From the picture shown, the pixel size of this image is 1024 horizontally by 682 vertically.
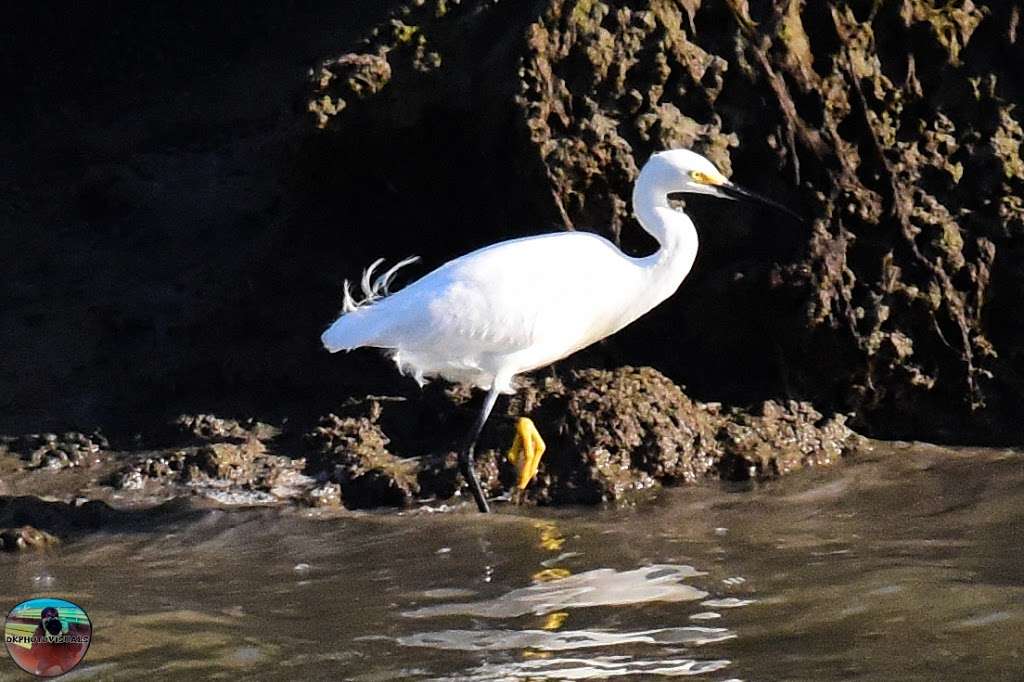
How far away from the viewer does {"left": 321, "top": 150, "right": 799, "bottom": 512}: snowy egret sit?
269 inches

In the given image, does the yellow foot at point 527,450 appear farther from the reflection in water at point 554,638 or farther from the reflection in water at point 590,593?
the reflection in water at point 554,638

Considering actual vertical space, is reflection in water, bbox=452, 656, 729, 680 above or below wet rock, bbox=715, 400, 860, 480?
below

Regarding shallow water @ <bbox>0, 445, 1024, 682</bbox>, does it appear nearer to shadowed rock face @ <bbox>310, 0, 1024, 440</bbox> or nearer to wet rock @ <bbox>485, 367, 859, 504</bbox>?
wet rock @ <bbox>485, 367, 859, 504</bbox>

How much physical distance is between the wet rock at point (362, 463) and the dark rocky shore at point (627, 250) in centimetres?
1

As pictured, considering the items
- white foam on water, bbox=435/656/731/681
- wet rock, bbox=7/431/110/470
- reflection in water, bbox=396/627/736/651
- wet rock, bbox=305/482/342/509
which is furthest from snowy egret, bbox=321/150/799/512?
white foam on water, bbox=435/656/731/681

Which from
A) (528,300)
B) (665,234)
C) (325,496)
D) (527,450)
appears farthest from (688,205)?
(325,496)

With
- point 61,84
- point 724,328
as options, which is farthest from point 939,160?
point 61,84

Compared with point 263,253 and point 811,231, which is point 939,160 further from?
point 263,253

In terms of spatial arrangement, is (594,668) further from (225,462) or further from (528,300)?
(225,462)

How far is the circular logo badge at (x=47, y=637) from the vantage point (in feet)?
15.8

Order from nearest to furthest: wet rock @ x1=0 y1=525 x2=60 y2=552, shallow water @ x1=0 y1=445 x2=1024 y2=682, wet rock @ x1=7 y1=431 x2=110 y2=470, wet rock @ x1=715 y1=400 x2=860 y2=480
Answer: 1. shallow water @ x1=0 y1=445 x2=1024 y2=682
2. wet rock @ x1=0 y1=525 x2=60 y2=552
3. wet rock @ x1=715 y1=400 x2=860 y2=480
4. wet rock @ x1=7 y1=431 x2=110 y2=470

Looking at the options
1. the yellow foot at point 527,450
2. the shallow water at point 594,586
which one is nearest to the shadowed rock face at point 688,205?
the yellow foot at point 527,450

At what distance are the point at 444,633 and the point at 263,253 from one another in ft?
11.9

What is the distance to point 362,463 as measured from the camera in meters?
7.03
